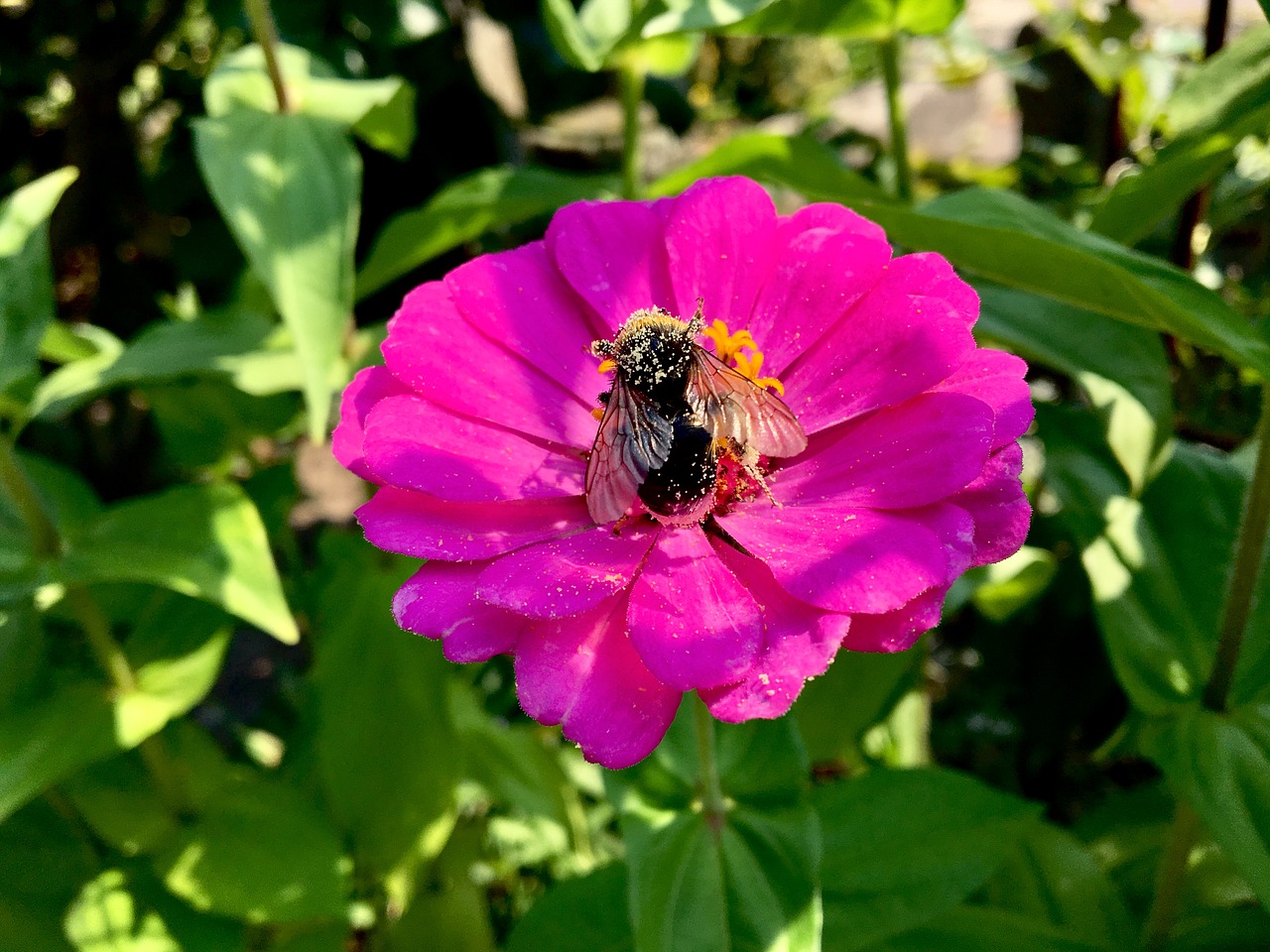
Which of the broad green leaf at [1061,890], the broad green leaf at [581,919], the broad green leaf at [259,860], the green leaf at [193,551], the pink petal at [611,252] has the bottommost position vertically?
the broad green leaf at [1061,890]

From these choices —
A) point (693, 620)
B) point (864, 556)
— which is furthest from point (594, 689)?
point (864, 556)

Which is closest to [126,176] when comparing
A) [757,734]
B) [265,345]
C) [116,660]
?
[265,345]

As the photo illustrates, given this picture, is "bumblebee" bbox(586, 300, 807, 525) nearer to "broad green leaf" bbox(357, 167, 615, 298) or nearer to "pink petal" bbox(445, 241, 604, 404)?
"pink petal" bbox(445, 241, 604, 404)

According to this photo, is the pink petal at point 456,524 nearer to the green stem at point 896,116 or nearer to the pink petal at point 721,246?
the pink petal at point 721,246

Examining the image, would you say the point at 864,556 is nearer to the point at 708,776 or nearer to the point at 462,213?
the point at 708,776

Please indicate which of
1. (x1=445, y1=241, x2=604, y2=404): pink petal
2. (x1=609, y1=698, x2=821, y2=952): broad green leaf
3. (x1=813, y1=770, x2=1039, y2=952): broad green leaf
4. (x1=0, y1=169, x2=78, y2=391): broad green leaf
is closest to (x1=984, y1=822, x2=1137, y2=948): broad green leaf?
(x1=813, y1=770, x2=1039, y2=952): broad green leaf

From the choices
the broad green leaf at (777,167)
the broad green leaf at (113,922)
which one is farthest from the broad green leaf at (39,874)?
the broad green leaf at (777,167)

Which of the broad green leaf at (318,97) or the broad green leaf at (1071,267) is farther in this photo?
the broad green leaf at (318,97)
